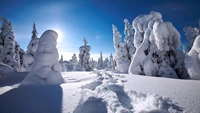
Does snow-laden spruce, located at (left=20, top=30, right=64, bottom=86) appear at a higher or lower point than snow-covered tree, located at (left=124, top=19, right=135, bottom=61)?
lower

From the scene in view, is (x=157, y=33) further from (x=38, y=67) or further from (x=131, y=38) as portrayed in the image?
(x=131, y=38)

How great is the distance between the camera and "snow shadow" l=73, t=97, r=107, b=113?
74.6 inches

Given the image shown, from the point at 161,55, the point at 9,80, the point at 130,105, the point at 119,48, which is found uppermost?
the point at 119,48

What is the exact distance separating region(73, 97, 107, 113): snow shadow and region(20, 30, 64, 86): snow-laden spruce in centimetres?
374

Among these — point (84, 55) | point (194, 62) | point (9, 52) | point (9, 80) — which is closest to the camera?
point (194, 62)

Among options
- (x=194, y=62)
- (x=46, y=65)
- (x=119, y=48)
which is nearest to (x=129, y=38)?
(x=119, y=48)

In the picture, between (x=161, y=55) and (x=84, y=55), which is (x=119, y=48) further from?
(x=161, y=55)

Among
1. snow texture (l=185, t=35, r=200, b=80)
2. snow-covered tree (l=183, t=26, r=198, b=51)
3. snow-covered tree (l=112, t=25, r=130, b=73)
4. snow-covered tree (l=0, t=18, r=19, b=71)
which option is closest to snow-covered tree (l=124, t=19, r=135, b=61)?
snow-covered tree (l=112, t=25, r=130, b=73)

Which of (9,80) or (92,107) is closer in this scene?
(92,107)

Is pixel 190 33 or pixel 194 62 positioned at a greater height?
pixel 190 33

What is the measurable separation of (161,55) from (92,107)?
6.51 metres

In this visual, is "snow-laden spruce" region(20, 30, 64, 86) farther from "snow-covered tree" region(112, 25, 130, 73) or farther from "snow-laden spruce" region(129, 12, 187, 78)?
"snow-covered tree" region(112, 25, 130, 73)

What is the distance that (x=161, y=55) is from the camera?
663cm

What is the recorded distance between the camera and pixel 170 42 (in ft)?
21.8
